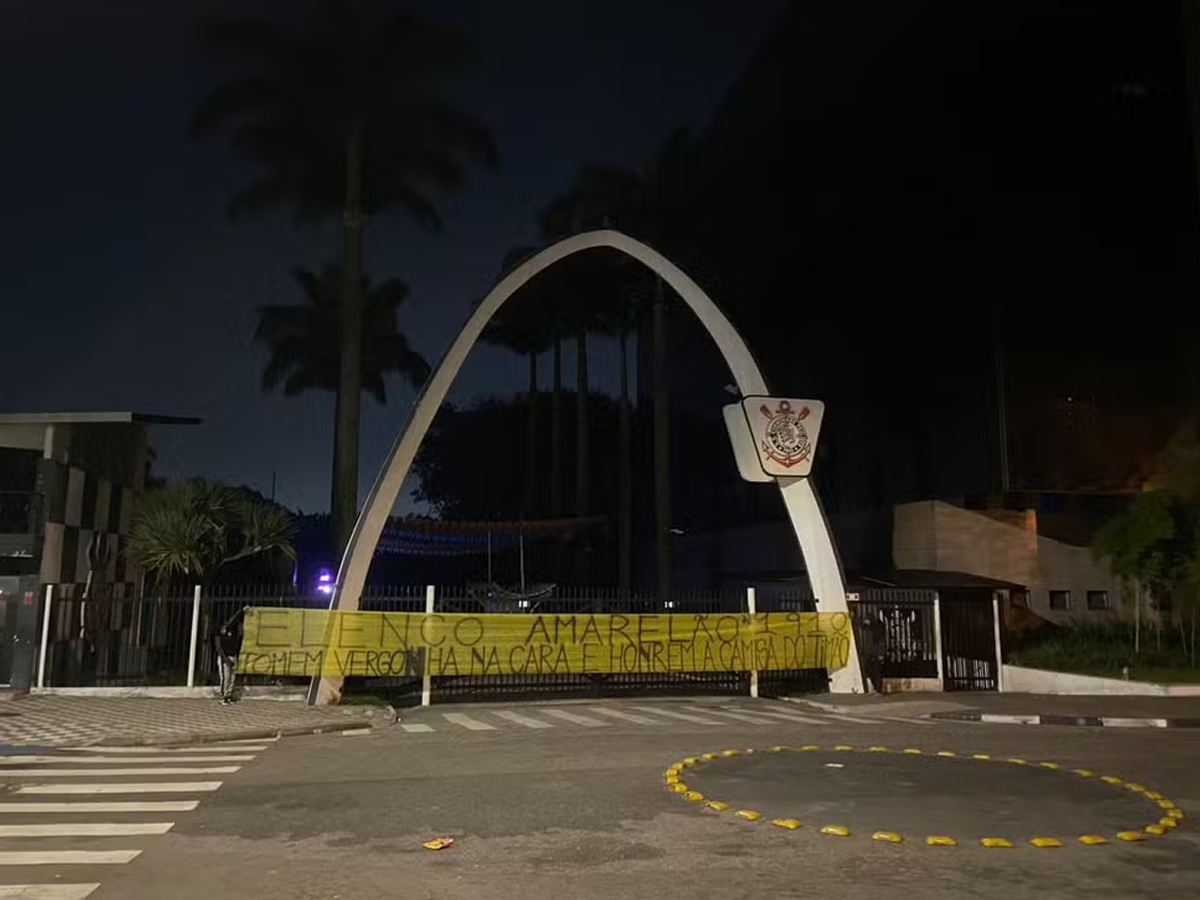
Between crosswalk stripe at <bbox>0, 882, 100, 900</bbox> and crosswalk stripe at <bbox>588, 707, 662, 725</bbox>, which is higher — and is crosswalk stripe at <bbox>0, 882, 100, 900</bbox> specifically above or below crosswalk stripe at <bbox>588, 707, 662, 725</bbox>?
above

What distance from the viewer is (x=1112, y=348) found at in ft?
88.2

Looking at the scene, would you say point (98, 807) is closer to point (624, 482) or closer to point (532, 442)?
point (624, 482)

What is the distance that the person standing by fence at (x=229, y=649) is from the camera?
637 inches

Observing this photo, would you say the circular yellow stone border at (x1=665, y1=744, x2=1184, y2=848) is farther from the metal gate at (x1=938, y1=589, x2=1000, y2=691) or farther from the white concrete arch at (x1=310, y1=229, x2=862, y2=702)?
the metal gate at (x1=938, y1=589, x2=1000, y2=691)

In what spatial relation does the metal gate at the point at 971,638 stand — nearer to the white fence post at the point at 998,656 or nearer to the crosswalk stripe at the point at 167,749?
the white fence post at the point at 998,656

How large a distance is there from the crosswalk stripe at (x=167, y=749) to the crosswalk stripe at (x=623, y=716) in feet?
18.4

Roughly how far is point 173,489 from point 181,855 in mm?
15256

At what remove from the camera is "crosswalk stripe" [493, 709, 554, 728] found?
46.5 ft

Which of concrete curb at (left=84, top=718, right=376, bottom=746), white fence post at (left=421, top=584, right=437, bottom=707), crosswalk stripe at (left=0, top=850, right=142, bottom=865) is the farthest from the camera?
white fence post at (left=421, top=584, right=437, bottom=707)

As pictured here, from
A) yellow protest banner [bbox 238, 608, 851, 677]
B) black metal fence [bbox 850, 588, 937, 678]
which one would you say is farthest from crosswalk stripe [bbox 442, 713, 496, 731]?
black metal fence [bbox 850, 588, 937, 678]

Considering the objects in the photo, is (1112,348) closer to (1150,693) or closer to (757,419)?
(1150,693)

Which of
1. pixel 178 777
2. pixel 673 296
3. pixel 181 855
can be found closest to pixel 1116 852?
pixel 181 855

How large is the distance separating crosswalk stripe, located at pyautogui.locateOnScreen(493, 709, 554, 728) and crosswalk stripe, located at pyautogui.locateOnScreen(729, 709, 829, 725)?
3.86 meters

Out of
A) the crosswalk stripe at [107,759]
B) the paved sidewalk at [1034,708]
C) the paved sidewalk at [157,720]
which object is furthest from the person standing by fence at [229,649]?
the paved sidewalk at [1034,708]
